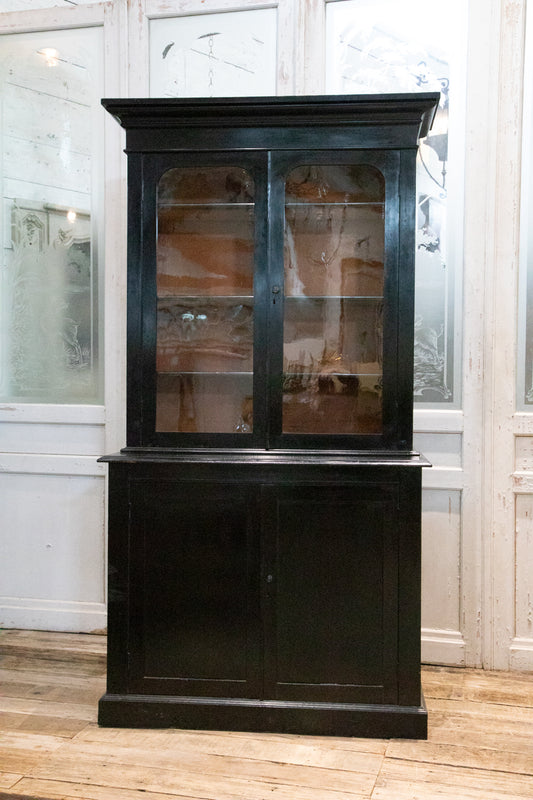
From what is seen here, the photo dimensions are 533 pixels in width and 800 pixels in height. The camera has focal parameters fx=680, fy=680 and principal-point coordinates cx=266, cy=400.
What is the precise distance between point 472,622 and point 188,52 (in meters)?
2.77

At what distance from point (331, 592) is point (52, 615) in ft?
5.05

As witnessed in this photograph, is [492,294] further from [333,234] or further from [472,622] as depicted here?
[472,622]

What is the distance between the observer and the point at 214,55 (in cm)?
300

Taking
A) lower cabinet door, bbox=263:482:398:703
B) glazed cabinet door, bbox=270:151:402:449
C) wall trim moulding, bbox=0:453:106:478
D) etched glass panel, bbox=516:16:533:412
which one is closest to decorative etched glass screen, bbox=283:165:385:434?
glazed cabinet door, bbox=270:151:402:449

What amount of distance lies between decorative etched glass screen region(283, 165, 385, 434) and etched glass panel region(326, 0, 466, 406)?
0.58 metres

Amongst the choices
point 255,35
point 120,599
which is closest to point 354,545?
point 120,599

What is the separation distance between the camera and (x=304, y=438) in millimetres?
2385

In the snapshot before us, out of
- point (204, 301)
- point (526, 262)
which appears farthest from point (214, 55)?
point (526, 262)

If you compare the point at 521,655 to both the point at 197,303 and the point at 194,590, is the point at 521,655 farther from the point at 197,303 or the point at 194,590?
the point at 197,303

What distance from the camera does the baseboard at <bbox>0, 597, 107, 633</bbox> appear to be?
10.4 feet

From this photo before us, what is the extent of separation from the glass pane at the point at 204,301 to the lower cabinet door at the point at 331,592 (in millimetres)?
398

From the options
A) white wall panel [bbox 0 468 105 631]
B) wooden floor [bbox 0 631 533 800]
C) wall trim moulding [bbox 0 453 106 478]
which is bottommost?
wooden floor [bbox 0 631 533 800]

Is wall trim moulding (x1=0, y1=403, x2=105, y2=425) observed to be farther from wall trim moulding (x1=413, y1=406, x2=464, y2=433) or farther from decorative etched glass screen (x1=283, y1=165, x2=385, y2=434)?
wall trim moulding (x1=413, y1=406, x2=464, y2=433)

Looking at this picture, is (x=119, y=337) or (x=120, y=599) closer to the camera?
(x=120, y=599)
